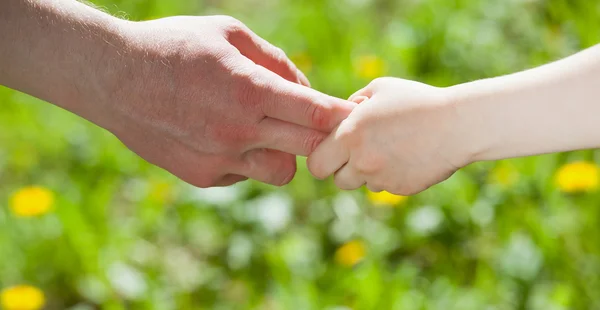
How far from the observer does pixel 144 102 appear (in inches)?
55.7

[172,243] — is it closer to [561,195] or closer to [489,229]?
[489,229]

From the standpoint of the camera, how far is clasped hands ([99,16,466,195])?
1.34 m

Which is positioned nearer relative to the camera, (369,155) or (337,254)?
(369,155)

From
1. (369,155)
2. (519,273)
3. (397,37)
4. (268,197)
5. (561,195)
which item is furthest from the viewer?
(397,37)

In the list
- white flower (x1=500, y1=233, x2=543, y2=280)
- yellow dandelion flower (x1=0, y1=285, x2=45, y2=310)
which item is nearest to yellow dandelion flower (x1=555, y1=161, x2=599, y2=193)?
white flower (x1=500, y1=233, x2=543, y2=280)

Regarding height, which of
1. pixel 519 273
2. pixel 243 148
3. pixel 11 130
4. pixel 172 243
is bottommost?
pixel 519 273

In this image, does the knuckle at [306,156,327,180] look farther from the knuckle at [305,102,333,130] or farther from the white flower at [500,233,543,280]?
the white flower at [500,233,543,280]

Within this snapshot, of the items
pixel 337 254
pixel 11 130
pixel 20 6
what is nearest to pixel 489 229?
pixel 337 254

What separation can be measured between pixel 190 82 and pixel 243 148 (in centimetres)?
16

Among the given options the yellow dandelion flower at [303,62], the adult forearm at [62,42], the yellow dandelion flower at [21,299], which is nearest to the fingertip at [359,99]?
the adult forearm at [62,42]

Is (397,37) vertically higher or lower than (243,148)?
higher

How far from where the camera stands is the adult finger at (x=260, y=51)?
1506 mm

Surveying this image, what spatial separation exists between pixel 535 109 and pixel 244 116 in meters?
0.49

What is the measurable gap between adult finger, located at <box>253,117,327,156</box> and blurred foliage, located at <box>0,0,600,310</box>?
44 cm
